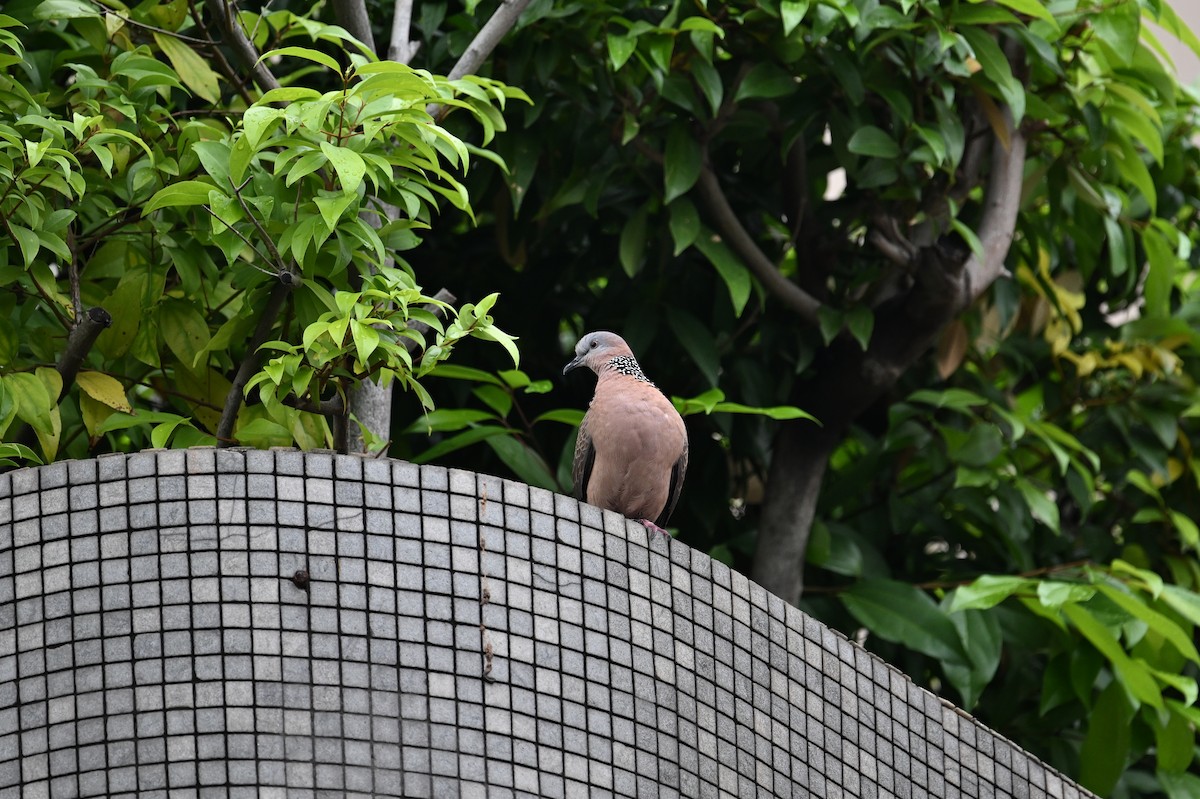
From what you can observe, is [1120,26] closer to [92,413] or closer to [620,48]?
[620,48]

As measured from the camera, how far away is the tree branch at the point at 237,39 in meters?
3.38

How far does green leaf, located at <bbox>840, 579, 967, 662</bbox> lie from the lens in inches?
169

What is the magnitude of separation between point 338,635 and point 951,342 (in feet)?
10.3

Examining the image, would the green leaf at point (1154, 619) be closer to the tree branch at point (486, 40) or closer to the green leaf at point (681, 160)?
the green leaf at point (681, 160)

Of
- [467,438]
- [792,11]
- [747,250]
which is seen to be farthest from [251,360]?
[747,250]

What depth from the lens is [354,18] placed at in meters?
3.73

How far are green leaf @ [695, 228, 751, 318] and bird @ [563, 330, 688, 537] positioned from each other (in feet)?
1.92

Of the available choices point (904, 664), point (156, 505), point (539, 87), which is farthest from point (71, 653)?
point (904, 664)

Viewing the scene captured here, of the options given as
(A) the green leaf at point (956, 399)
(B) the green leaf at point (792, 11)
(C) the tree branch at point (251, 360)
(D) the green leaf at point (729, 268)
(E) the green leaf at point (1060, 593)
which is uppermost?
(B) the green leaf at point (792, 11)

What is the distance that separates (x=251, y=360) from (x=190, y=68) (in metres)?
0.97

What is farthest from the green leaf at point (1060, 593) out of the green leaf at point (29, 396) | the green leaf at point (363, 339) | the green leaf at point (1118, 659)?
the green leaf at point (29, 396)

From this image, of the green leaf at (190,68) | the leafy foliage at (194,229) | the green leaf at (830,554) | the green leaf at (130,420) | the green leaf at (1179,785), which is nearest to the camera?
the leafy foliage at (194,229)

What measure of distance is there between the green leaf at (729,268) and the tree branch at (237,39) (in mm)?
1430

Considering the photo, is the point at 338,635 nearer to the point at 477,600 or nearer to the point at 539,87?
the point at 477,600
